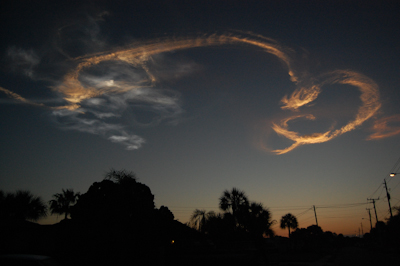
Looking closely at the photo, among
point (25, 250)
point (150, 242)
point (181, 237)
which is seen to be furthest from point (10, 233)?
point (181, 237)

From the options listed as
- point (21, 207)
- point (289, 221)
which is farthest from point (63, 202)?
point (289, 221)

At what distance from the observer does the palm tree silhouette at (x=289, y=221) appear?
63031mm

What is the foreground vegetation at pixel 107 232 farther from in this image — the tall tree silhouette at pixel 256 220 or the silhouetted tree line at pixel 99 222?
the tall tree silhouette at pixel 256 220

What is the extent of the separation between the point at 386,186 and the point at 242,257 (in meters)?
41.8

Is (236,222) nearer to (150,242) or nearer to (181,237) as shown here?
(181,237)

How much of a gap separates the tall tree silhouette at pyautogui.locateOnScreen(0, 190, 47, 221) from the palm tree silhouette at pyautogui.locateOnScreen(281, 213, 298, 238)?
2261 inches

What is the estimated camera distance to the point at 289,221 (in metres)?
63.7

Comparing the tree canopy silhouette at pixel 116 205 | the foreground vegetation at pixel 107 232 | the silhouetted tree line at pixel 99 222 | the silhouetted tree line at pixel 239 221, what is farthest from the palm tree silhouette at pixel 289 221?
the tree canopy silhouette at pixel 116 205

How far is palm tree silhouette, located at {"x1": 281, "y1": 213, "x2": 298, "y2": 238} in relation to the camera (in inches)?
2482

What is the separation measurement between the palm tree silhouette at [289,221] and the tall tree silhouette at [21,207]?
2261 inches

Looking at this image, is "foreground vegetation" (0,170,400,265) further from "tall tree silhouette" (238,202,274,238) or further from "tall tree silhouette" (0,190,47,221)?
"tall tree silhouette" (238,202,274,238)

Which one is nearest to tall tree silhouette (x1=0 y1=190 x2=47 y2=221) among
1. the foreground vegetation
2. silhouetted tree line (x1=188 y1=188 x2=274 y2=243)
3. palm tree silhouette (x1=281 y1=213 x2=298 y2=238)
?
the foreground vegetation

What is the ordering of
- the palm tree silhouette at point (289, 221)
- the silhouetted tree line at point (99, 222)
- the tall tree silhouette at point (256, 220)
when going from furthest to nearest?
the palm tree silhouette at point (289, 221)
the tall tree silhouette at point (256, 220)
the silhouetted tree line at point (99, 222)

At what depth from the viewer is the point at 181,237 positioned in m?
25.6
